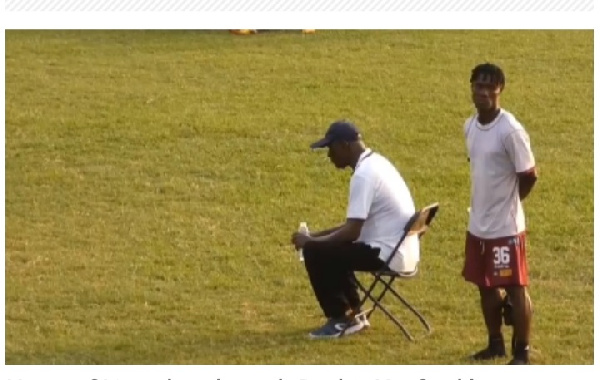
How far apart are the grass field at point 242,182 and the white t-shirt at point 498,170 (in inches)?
34.7

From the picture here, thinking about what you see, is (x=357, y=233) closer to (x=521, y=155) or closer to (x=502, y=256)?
(x=502, y=256)

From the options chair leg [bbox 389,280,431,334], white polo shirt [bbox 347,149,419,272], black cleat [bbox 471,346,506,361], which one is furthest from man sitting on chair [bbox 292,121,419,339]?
black cleat [bbox 471,346,506,361]

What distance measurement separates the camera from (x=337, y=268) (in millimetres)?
9203

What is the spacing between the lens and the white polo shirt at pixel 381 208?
9.01 metres

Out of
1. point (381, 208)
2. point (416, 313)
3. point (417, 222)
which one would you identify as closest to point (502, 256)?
point (417, 222)

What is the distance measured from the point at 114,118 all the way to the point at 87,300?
5.85 metres

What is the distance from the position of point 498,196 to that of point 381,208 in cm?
90

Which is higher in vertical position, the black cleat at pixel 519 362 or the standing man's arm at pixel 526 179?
the standing man's arm at pixel 526 179

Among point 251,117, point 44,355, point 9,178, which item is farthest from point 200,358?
point 251,117

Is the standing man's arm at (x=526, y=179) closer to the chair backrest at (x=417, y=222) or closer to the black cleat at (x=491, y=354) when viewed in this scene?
the chair backrest at (x=417, y=222)

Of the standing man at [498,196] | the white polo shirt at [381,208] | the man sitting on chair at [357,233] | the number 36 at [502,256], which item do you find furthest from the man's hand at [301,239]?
the number 36 at [502,256]

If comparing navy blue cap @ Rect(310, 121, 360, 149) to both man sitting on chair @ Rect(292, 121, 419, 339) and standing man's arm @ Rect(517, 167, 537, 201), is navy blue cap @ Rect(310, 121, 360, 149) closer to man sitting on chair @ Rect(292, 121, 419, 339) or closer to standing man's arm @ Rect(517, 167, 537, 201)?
man sitting on chair @ Rect(292, 121, 419, 339)

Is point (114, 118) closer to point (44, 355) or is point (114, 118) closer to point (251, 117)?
point (251, 117)

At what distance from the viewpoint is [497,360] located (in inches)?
345
